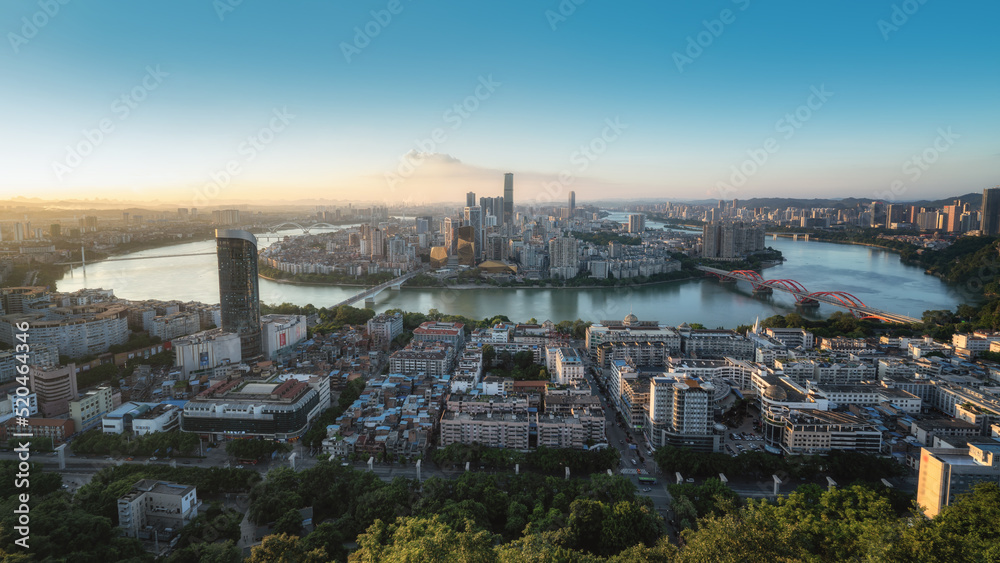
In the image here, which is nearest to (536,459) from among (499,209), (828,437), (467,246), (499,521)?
(499,521)

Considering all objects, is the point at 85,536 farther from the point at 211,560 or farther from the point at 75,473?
the point at 75,473

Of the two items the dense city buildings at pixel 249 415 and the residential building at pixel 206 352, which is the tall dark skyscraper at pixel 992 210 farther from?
the residential building at pixel 206 352

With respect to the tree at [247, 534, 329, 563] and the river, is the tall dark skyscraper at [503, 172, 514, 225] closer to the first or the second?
the river

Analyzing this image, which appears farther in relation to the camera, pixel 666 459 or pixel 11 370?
pixel 11 370

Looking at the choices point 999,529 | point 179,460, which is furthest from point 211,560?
point 999,529

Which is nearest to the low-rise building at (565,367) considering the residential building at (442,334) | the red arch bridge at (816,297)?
the residential building at (442,334)

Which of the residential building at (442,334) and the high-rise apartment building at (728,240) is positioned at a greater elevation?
the high-rise apartment building at (728,240)

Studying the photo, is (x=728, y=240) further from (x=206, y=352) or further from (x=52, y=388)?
(x=52, y=388)
